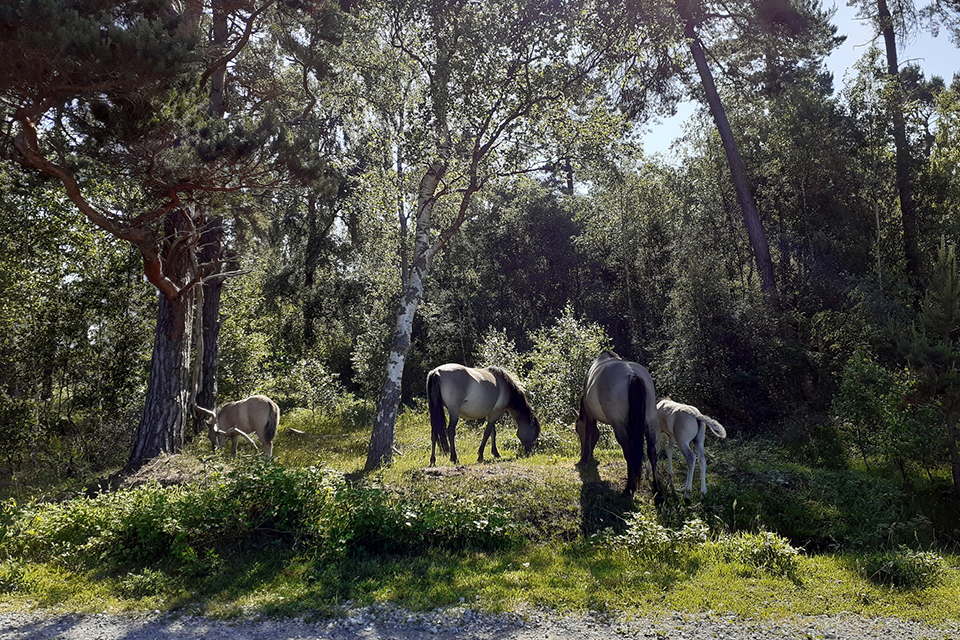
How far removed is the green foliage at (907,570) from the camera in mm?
5762

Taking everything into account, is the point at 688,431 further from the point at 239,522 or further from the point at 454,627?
the point at 239,522

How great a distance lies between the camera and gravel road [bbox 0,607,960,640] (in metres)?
4.65

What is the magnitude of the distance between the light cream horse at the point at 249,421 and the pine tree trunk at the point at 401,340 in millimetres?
2234

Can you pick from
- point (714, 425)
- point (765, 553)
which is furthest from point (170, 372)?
point (765, 553)

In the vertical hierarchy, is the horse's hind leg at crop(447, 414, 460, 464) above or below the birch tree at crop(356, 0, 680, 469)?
below

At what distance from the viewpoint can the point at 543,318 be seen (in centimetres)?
2919

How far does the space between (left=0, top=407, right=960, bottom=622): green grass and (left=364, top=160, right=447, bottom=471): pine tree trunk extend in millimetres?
1401

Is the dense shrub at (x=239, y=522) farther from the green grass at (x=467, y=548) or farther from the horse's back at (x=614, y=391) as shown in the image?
the horse's back at (x=614, y=391)

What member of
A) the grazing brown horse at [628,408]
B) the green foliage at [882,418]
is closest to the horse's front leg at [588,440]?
the grazing brown horse at [628,408]

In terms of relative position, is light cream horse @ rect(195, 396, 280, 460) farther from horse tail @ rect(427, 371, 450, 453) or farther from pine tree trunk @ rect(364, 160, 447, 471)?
horse tail @ rect(427, 371, 450, 453)

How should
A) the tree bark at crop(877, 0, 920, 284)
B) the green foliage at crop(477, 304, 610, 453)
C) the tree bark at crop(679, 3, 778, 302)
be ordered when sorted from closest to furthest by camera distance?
1. the green foliage at crop(477, 304, 610, 453)
2. the tree bark at crop(679, 3, 778, 302)
3. the tree bark at crop(877, 0, 920, 284)

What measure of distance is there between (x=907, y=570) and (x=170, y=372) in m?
11.5

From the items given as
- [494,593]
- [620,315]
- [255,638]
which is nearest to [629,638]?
[494,593]

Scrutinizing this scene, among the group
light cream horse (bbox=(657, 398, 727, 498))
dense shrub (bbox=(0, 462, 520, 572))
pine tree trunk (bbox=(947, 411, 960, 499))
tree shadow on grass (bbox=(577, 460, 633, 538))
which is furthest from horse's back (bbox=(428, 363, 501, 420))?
pine tree trunk (bbox=(947, 411, 960, 499))
